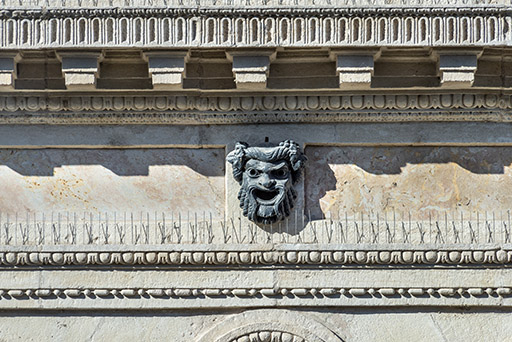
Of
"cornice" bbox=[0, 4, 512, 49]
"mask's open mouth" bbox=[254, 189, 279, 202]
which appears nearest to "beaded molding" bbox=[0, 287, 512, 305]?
"mask's open mouth" bbox=[254, 189, 279, 202]

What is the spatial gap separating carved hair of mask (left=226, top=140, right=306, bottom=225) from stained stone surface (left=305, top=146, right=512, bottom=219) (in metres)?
0.18

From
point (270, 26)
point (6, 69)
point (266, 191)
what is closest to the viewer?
point (270, 26)

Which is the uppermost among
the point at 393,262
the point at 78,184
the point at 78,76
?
the point at 78,76

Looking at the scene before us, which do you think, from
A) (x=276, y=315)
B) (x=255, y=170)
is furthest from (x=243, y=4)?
(x=276, y=315)

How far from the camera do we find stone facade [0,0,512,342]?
23.3 feet

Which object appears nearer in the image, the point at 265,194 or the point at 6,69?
the point at 6,69

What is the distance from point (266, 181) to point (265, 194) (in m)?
0.12

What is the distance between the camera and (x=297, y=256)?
287 inches

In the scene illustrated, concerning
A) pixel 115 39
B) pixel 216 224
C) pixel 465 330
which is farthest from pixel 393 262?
pixel 115 39

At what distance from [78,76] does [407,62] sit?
1948 millimetres

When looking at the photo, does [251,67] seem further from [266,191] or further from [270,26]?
[266,191]

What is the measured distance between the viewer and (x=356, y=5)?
7.07 meters

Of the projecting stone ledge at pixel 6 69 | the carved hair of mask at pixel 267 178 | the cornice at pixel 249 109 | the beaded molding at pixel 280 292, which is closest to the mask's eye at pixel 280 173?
the carved hair of mask at pixel 267 178

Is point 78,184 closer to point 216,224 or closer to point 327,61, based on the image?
point 216,224
